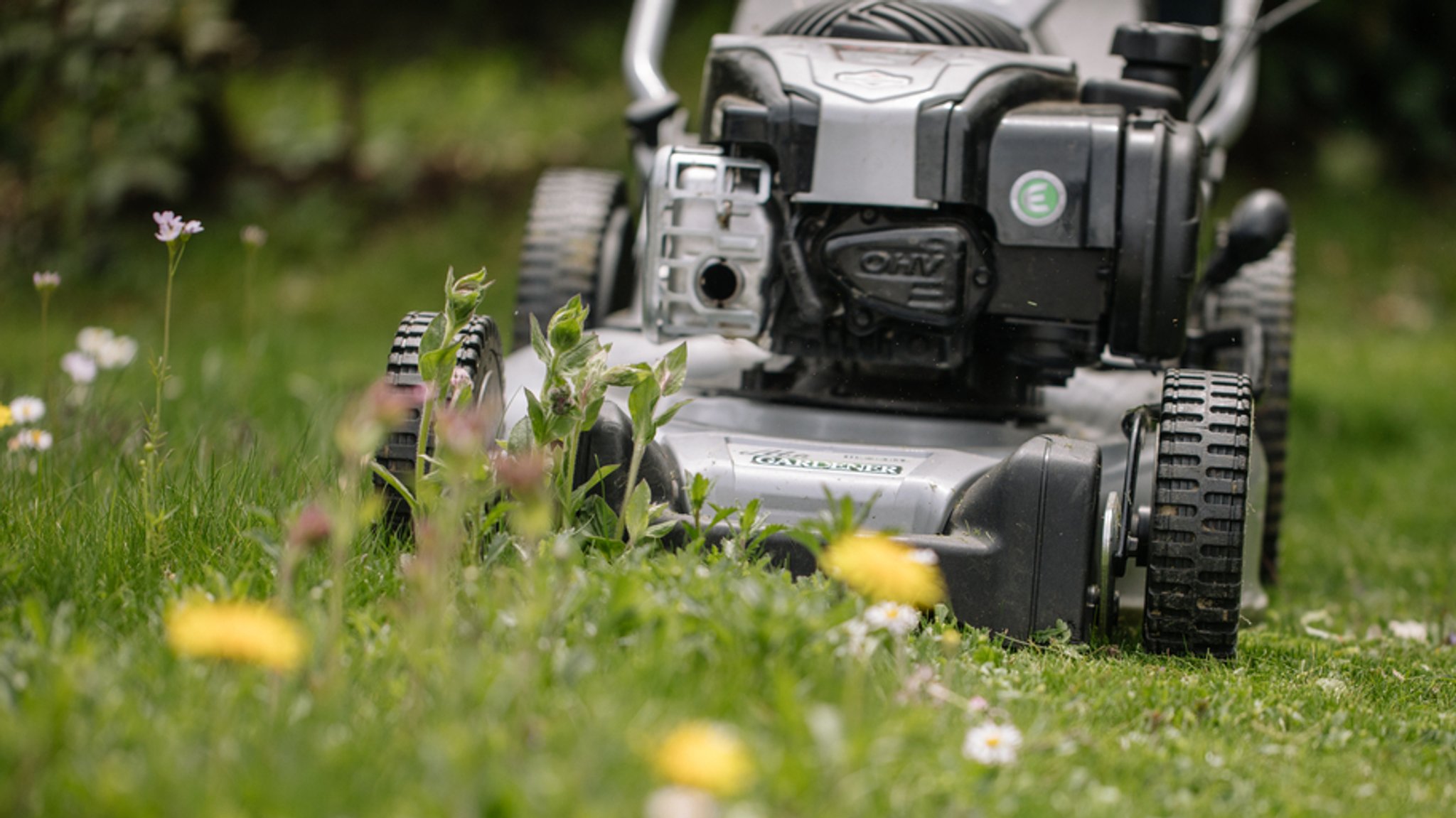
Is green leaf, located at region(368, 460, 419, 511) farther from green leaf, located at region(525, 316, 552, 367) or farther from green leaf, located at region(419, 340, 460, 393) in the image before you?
green leaf, located at region(525, 316, 552, 367)

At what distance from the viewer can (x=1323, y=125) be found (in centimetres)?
849

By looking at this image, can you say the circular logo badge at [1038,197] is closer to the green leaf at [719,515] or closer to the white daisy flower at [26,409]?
the green leaf at [719,515]

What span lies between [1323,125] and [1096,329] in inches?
256

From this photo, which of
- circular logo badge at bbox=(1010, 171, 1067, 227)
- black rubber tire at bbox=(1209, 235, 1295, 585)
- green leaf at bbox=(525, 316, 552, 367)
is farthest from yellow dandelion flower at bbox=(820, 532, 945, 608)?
black rubber tire at bbox=(1209, 235, 1295, 585)

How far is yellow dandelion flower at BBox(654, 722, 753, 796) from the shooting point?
1136 mm

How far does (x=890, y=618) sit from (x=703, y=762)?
2.48ft

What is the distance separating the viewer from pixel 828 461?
100 inches

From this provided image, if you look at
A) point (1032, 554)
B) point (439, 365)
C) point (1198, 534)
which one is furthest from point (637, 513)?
point (1198, 534)

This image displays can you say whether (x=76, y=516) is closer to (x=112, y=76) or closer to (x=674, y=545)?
(x=674, y=545)

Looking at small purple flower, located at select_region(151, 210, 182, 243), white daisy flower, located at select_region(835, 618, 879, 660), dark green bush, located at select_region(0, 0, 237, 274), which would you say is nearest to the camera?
Result: white daisy flower, located at select_region(835, 618, 879, 660)

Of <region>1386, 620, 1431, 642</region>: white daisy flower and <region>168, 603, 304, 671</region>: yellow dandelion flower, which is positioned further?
<region>1386, 620, 1431, 642</region>: white daisy flower

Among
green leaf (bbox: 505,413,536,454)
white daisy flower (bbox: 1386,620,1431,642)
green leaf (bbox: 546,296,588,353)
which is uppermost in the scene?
green leaf (bbox: 546,296,588,353)

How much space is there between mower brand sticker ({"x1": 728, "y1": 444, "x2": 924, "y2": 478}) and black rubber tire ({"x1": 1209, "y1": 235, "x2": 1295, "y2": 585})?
1281 millimetres

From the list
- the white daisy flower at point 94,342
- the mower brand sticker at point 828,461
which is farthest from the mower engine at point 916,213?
the white daisy flower at point 94,342
